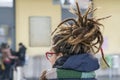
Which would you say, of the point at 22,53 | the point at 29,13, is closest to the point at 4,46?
the point at 22,53

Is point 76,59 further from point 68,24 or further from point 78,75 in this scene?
point 68,24

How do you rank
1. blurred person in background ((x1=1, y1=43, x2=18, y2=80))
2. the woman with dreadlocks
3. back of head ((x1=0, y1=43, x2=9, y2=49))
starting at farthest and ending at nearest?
back of head ((x1=0, y1=43, x2=9, y2=49)) → blurred person in background ((x1=1, y1=43, x2=18, y2=80)) → the woman with dreadlocks

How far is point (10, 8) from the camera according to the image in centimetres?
1550

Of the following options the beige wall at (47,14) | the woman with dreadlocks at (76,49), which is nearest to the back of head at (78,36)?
the woman with dreadlocks at (76,49)

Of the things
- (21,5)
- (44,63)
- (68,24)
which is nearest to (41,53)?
(44,63)

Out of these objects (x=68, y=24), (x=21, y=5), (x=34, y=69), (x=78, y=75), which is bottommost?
(x=34, y=69)

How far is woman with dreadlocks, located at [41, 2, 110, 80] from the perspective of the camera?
1.80 metres

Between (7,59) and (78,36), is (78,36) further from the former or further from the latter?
(7,59)

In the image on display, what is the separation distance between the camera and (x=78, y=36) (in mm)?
1899

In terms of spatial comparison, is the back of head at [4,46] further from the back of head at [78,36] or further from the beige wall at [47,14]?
the back of head at [78,36]

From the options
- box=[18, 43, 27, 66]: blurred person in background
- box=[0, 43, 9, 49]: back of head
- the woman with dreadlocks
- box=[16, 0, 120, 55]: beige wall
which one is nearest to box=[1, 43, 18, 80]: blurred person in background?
box=[0, 43, 9, 49]: back of head

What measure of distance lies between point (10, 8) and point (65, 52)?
13.8 m

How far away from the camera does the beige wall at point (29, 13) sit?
52.0ft

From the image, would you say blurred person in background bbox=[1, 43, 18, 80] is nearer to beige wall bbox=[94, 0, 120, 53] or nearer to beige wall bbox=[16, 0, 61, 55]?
beige wall bbox=[16, 0, 61, 55]
